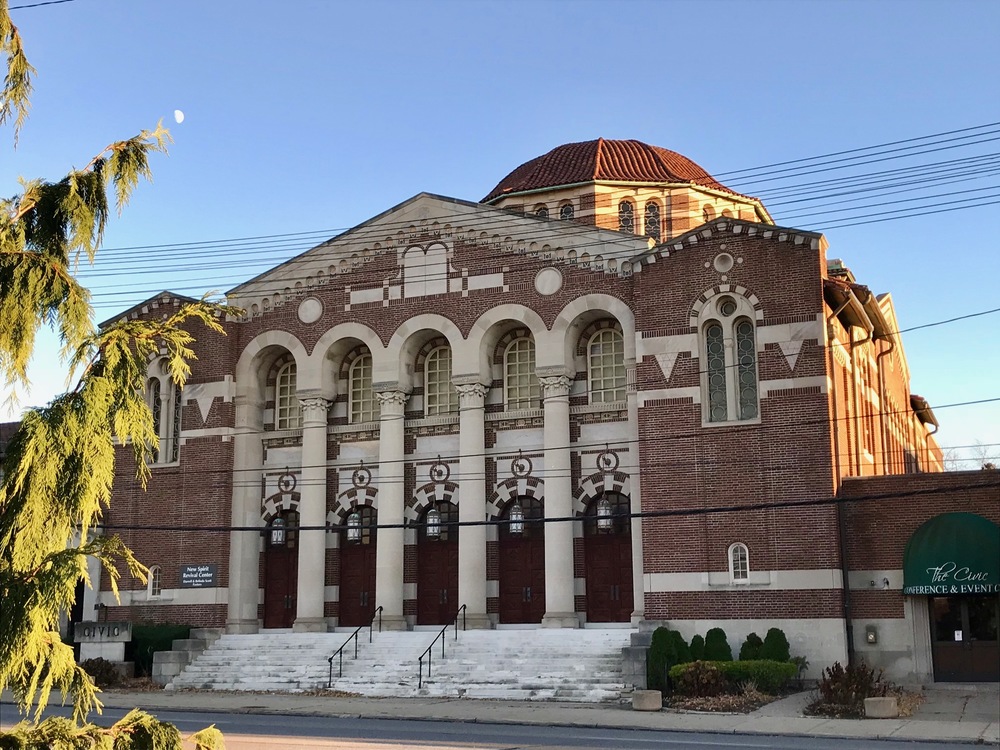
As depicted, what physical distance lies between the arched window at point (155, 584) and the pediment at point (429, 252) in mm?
8965

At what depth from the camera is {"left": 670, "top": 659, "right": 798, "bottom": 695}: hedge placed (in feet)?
87.3

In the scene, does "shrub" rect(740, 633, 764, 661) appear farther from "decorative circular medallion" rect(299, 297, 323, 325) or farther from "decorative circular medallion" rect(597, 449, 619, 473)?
"decorative circular medallion" rect(299, 297, 323, 325)

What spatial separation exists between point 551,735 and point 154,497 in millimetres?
20689

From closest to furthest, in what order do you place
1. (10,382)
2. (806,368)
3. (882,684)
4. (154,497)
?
1. (10,382)
2. (882,684)
3. (806,368)
4. (154,497)

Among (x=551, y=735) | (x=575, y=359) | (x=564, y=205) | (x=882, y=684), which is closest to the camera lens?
(x=551, y=735)

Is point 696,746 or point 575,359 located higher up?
point 575,359

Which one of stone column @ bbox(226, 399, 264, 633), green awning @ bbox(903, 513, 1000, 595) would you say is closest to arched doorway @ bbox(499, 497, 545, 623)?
stone column @ bbox(226, 399, 264, 633)

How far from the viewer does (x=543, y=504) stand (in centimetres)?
3369

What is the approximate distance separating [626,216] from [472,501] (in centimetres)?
1352

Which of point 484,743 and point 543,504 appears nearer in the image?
point 484,743

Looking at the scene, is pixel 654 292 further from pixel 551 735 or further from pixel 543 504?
pixel 551 735

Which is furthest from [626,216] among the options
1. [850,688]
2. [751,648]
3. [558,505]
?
[850,688]

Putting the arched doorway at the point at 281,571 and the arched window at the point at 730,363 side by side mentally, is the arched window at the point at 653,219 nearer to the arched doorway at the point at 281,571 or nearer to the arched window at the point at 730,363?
the arched window at the point at 730,363

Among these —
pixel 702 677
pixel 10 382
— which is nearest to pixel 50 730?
pixel 10 382
